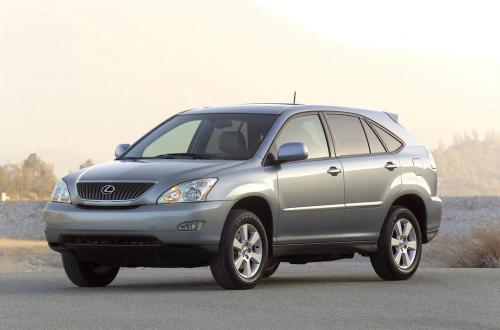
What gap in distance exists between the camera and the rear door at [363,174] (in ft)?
45.5

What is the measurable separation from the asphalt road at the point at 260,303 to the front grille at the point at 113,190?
94 centimetres

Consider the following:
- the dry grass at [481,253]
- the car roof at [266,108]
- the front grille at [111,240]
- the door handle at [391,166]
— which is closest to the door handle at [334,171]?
the car roof at [266,108]

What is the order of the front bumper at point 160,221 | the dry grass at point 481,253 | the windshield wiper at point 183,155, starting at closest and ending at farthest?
1. the front bumper at point 160,221
2. the windshield wiper at point 183,155
3. the dry grass at point 481,253

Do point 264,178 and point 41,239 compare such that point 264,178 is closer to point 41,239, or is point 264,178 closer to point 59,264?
point 59,264

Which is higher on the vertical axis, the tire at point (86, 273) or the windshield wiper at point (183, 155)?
the windshield wiper at point (183, 155)

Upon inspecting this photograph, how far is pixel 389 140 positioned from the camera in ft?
48.5

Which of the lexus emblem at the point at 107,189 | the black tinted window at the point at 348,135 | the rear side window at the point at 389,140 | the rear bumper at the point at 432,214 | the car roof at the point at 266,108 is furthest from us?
the rear bumper at the point at 432,214

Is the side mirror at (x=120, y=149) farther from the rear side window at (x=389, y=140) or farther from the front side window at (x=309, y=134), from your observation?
the rear side window at (x=389, y=140)

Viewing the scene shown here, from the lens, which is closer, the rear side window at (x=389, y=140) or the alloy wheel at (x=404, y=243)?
the alloy wheel at (x=404, y=243)

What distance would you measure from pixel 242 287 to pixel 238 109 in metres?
2.24

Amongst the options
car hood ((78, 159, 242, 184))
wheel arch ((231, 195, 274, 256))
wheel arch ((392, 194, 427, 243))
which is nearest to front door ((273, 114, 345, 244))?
wheel arch ((231, 195, 274, 256))

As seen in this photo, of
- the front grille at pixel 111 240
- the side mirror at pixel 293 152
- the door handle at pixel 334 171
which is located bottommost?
the front grille at pixel 111 240

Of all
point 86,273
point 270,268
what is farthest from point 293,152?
point 270,268

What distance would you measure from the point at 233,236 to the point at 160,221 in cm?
74
